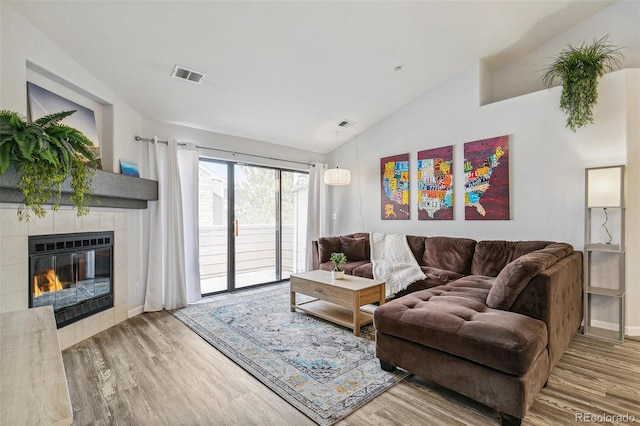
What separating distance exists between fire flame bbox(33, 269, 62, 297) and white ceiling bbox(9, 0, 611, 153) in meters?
1.90

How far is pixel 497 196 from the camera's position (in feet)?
12.5

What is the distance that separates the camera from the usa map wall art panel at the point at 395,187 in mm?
4742

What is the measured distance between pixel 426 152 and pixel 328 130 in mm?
1605

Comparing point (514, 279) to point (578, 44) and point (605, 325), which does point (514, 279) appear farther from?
point (578, 44)

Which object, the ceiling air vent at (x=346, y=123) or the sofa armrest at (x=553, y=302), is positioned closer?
the sofa armrest at (x=553, y=302)

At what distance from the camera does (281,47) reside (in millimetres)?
3107

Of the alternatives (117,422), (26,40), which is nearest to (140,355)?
(117,422)

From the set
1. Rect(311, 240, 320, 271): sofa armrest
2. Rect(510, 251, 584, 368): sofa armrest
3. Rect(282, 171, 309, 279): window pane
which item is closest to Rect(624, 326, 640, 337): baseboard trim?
Rect(510, 251, 584, 368): sofa armrest

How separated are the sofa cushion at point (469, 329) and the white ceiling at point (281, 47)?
2.59m

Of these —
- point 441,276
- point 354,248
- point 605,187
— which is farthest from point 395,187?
point 605,187

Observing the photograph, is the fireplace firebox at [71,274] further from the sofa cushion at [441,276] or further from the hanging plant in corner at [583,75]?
the hanging plant in corner at [583,75]

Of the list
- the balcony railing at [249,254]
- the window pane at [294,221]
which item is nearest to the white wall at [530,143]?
the window pane at [294,221]

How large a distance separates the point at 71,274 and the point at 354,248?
3417 millimetres

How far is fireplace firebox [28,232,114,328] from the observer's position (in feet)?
8.51
